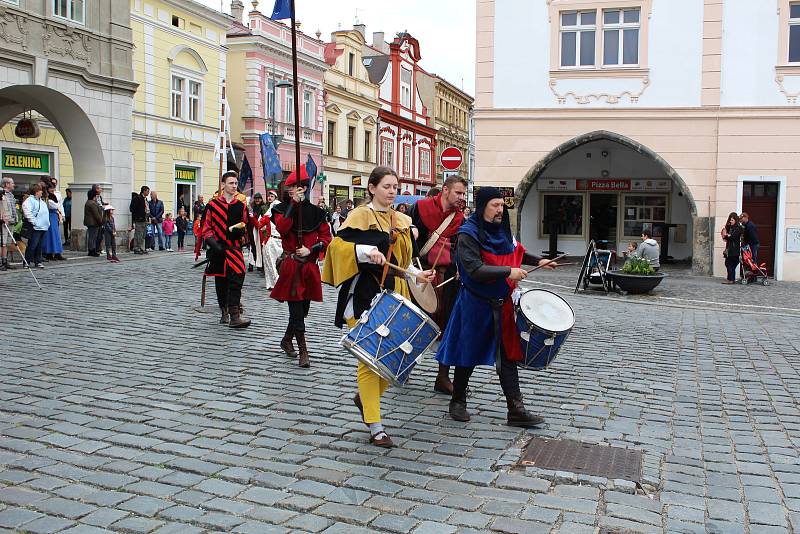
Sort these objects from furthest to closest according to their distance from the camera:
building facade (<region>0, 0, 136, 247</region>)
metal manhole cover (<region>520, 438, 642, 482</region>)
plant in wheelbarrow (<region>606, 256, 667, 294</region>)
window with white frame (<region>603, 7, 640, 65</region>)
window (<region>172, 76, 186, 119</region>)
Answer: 1. window (<region>172, 76, 186, 119</region>)
2. window with white frame (<region>603, 7, 640, 65</region>)
3. building facade (<region>0, 0, 136, 247</region>)
4. plant in wheelbarrow (<region>606, 256, 667, 294</region>)
5. metal manhole cover (<region>520, 438, 642, 482</region>)

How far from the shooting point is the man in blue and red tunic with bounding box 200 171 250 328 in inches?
382

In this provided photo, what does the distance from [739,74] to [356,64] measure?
3284 cm

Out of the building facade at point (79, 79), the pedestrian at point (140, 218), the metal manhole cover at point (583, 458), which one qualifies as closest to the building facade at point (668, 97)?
the pedestrian at point (140, 218)

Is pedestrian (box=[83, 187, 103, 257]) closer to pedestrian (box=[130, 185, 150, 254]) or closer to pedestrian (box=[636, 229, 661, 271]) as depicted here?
pedestrian (box=[130, 185, 150, 254])

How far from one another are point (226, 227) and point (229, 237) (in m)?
0.13

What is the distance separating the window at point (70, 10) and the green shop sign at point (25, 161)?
6.23 metres

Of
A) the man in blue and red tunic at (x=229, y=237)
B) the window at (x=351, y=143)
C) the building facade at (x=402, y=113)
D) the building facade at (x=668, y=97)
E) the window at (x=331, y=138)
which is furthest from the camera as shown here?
the building facade at (x=402, y=113)

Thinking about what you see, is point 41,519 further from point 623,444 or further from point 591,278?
point 591,278

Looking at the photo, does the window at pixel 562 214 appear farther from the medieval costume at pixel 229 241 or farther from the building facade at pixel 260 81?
the building facade at pixel 260 81

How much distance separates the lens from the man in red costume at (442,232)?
685 centimetres

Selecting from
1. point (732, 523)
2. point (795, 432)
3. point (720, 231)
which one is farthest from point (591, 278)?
point (732, 523)

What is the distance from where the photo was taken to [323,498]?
4.18m

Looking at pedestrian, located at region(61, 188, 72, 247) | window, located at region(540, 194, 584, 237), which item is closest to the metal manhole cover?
window, located at region(540, 194, 584, 237)

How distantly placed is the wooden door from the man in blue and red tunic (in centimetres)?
1481
